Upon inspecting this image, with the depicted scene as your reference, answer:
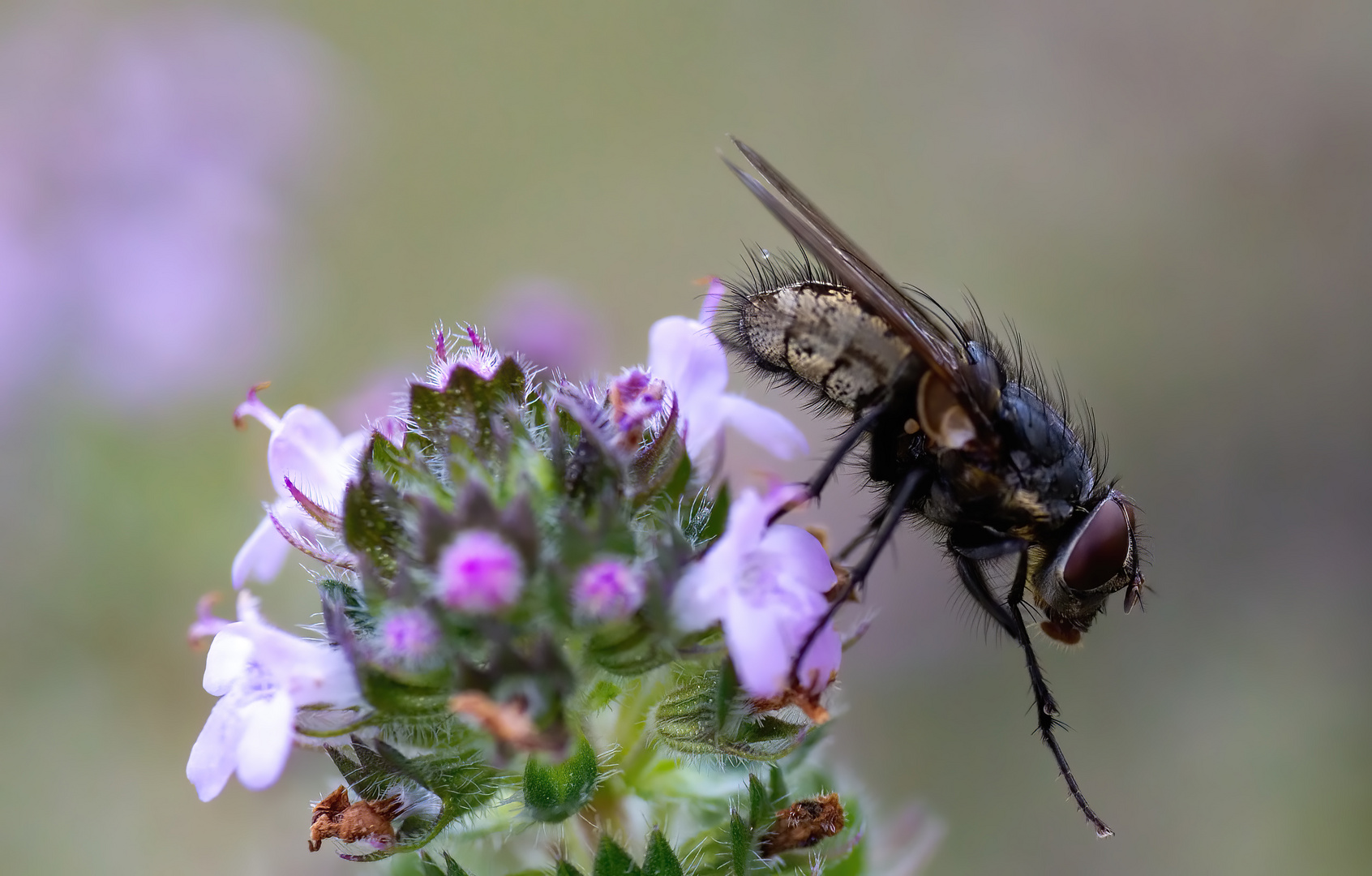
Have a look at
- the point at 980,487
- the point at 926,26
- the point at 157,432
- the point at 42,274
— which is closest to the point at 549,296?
the point at 157,432

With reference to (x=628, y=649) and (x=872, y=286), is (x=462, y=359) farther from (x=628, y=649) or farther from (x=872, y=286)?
(x=872, y=286)

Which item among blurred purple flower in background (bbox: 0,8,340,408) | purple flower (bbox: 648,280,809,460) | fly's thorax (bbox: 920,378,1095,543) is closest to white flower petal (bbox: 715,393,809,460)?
purple flower (bbox: 648,280,809,460)

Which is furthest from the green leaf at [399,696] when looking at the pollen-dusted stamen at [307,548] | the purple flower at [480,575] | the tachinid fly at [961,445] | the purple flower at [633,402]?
the tachinid fly at [961,445]

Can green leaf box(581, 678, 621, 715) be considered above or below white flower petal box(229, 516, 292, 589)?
below

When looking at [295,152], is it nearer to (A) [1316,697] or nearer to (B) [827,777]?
(B) [827,777]

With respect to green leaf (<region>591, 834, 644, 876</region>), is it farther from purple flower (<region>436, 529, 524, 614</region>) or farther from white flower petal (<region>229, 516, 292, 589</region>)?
white flower petal (<region>229, 516, 292, 589</region>)

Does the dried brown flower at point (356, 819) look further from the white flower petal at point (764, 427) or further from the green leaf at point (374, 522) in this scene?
the white flower petal at point (764, 427)
